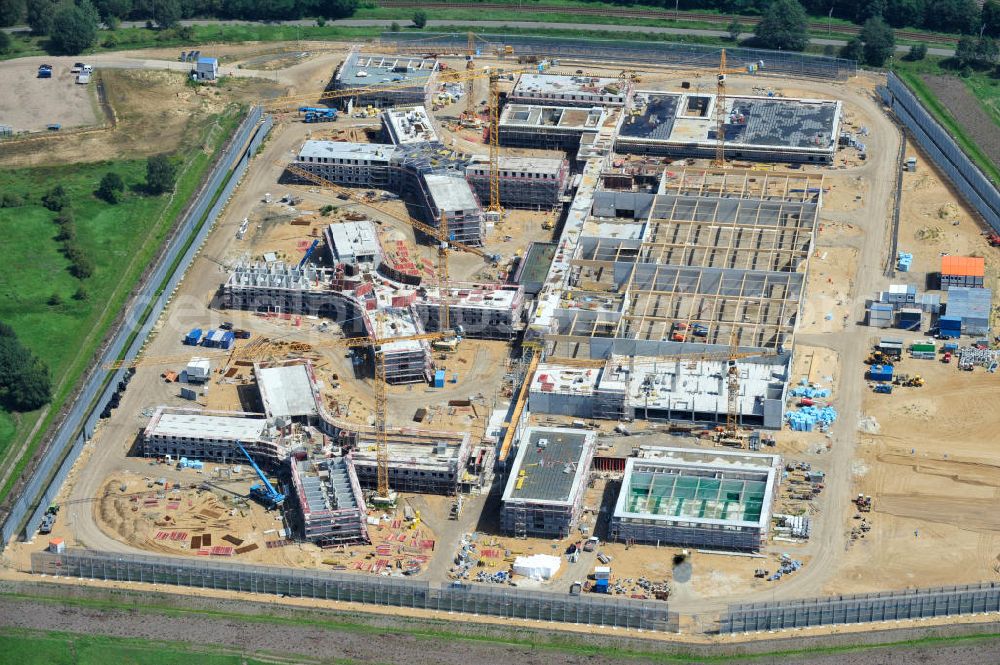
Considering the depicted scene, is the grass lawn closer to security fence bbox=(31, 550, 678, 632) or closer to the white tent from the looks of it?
security fence bbox=(31, 550, 678, 632)

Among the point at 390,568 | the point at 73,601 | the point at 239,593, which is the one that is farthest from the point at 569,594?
the point at 73,601

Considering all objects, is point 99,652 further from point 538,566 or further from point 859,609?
point 859,609

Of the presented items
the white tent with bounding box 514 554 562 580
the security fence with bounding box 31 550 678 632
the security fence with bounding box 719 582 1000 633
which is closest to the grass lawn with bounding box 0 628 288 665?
the security fence with bounding box 31 550 678 632

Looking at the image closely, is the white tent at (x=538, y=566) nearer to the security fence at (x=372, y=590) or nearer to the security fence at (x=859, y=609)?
the security fence at (x=372, y=590)

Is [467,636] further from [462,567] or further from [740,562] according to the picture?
[740,562]

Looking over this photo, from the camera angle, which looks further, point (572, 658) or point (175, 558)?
point (175, 558)
